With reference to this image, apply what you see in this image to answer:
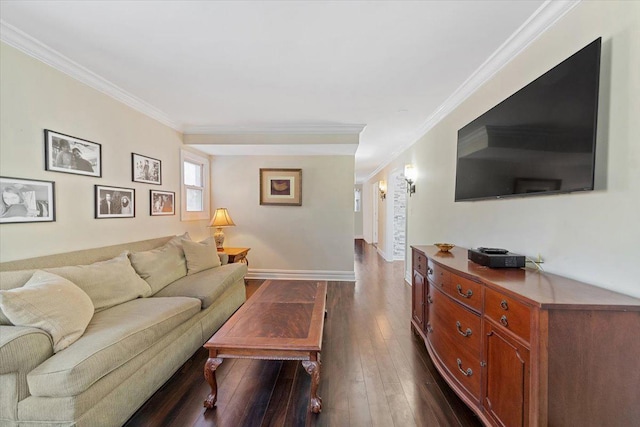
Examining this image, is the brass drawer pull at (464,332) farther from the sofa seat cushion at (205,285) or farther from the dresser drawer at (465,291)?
the sofa seat cushion at (205,285)

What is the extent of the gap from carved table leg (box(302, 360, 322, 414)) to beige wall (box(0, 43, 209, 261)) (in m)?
2.17

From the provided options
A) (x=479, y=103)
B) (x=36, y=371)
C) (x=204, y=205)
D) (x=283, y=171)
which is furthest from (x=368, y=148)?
(x=36, y=371)

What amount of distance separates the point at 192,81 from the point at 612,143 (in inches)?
120

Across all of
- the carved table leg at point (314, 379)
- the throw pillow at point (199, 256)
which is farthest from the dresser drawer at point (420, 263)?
the throw pillow at point (199, 256)

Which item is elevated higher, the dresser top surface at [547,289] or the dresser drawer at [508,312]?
the dresser top surface at [547,289]

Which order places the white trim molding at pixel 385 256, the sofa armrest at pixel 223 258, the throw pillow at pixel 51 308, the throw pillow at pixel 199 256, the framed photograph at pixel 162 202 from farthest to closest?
the white trim molding at pixel 385 256, the sofa armrest at pixel 223 258, the framed photograph at pixel 162 202, the throw pillow at pixel 199 256, the throw pillow at pixel 51 308

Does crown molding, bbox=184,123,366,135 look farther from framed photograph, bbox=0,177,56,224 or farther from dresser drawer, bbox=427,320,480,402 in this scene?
dresser drawer, bbox=427,320,480,402

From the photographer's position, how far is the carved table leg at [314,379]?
64.8 inches

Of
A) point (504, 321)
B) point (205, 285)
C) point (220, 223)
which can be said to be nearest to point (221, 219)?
point (220, 223)

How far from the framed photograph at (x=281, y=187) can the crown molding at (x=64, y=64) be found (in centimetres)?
196

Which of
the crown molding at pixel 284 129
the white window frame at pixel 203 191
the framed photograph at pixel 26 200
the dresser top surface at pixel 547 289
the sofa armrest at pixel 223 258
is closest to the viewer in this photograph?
the dresser top surface at pixel 547 289

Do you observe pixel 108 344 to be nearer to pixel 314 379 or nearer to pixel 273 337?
pixel 273 337

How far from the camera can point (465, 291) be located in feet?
5.52

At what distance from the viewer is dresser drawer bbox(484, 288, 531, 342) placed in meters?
1.17
